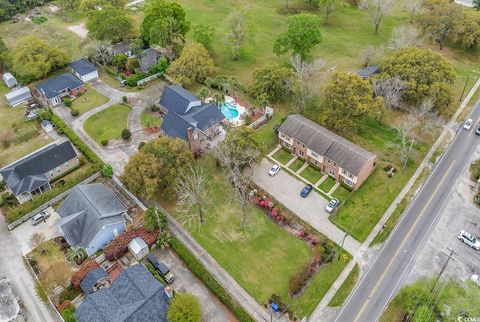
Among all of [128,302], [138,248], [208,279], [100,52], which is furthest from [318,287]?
[100,52]

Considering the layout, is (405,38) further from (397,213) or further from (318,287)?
(318,287)

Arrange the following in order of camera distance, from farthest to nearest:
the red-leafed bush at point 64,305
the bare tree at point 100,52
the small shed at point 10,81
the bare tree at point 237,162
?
the bare tree at point 100,52, the small shed at point 10,81, the bare tree at point 237,162, the red-leafed bush at point 64,305

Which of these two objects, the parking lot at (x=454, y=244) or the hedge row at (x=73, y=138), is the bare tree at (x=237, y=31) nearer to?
the hedge row at (x=73, y=138)

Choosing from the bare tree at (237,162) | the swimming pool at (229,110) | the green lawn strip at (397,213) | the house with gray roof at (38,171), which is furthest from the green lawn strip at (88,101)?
the green lawn strip at (397,213)

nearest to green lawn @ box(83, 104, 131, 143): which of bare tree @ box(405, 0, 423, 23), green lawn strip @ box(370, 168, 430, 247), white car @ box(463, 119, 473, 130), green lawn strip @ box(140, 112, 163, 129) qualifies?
green lawn strip @ box(140, 112, 163, 129)

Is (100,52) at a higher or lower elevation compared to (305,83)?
lower

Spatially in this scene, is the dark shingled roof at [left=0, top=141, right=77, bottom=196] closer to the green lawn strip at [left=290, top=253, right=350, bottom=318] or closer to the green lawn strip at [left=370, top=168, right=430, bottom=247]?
the green lawn strip at [left=290, top=253, right=350, bottom=318]
